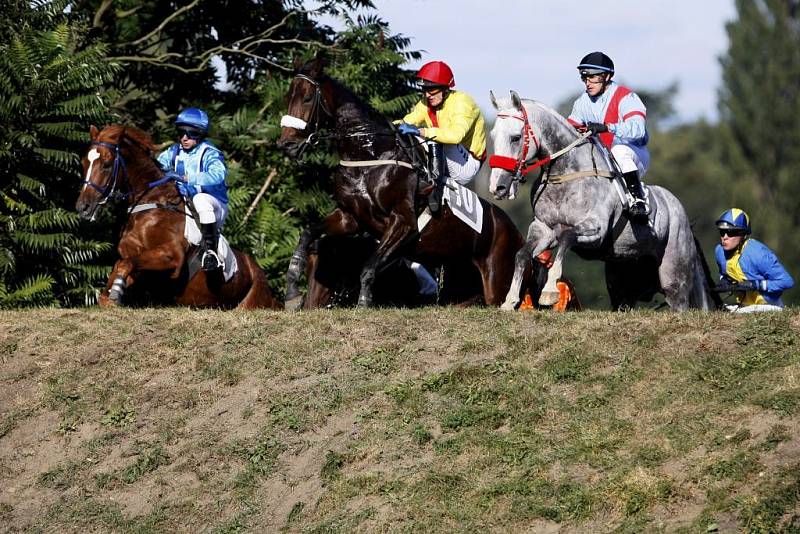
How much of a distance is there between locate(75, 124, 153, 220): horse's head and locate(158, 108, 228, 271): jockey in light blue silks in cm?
49

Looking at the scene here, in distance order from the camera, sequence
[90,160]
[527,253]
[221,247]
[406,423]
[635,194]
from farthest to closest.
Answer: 1. [221,247]
2. [90,160]
3. [635,194]
4. [527,253]
5. [406,423]

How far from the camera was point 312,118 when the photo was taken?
1452 cm

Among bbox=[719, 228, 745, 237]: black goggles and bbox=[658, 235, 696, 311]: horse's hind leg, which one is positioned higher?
bbox=[719, 228, 745, 237]: black goggles

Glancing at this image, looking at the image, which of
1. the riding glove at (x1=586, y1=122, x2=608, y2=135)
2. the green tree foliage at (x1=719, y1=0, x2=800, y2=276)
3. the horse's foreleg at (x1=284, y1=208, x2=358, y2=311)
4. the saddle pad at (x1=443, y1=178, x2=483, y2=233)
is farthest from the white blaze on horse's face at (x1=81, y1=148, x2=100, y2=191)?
the green tree foliage at (x1=719, y1=0, x2=800, y2=276)

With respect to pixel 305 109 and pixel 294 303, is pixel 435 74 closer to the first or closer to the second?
pixel 305 109

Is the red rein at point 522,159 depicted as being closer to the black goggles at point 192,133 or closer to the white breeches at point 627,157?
the white breeches at point 627,157

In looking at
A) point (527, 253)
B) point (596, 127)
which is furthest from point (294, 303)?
point (596, 127)

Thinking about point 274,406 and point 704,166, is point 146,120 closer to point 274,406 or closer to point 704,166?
point 274,406

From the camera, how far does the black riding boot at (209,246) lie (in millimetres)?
15070

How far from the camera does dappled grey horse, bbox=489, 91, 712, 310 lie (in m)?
13.6

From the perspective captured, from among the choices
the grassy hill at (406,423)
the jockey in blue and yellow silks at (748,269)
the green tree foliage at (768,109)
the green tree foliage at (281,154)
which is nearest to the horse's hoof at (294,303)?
the grassy hill at (406,423)

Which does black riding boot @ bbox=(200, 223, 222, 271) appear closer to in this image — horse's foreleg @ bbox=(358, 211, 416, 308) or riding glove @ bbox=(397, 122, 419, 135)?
horse's foreleg @ bbox=(358, 211, 416, 308)

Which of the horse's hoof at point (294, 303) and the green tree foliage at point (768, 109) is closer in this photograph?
the horse's hoof at point (294, 303)

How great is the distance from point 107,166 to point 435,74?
3.82 meters
